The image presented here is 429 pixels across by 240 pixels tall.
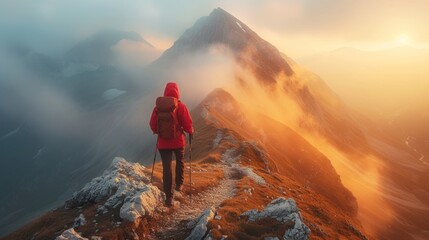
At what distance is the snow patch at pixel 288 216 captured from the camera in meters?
19.7

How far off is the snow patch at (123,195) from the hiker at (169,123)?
149 centimetres

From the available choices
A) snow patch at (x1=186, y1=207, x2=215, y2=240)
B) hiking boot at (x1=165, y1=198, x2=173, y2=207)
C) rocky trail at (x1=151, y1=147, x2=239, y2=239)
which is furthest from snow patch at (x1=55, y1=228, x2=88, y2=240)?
hiking boot at (x1=165, y1=198, x2=173, y2=207)

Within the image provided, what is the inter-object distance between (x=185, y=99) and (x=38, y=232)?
7046 inches

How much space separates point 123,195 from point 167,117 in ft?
18.4

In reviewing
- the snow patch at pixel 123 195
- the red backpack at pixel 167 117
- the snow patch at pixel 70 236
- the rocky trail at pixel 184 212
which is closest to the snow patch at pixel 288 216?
the rocky trail at pixel 184 212

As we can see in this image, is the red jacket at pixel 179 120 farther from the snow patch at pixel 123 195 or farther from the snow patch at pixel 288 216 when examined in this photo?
the snow patch at pixel 288 216

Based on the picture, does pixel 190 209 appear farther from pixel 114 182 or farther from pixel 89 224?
pixel 89 224

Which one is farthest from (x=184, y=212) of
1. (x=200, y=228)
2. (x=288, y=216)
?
(x=288, y=216)

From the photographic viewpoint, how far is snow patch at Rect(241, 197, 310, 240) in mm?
19688

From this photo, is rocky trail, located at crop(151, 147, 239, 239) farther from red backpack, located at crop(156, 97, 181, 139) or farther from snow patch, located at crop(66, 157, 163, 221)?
red backpack, located at crop(156, 97, 181, 139)

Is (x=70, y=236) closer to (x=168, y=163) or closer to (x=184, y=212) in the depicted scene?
(x=168, y=163)

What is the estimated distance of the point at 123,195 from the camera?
68.7 ft

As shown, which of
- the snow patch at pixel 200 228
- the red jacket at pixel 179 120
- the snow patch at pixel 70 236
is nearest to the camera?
the snow patch at pixel 70 236

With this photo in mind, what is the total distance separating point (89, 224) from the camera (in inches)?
721
